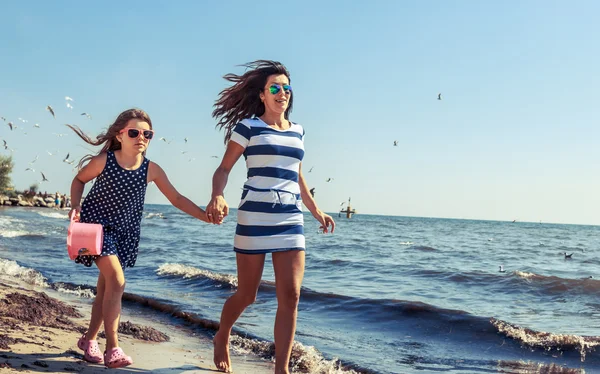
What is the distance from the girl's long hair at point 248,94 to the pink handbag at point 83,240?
3.68ft

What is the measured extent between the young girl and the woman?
34 centimetres

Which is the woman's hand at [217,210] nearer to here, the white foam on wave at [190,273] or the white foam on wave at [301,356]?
the white foam on wave at [301,356]

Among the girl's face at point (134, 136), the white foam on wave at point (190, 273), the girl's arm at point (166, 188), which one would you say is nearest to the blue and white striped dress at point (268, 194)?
the girl's arm at point (166, 188)

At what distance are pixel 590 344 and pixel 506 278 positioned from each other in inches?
271

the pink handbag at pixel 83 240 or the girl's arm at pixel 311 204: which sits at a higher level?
the girl's arm at pixel 311 204

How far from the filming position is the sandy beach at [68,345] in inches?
147

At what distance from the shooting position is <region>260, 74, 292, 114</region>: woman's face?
A: 154 inches

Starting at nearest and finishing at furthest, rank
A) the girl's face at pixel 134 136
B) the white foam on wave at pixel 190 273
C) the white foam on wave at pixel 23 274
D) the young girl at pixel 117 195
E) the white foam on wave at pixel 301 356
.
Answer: the young girl at pixel 117 195 → the girl's face at pixel 134 136 → the white foam on wave at pixel 301 356 → the white foam on wave at pixel 23 274 → the white foam on wave at pixel 190 273

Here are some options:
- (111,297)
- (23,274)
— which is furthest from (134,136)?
(23,274)

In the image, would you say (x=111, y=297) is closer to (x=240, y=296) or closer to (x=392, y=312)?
(x=240, y=296)

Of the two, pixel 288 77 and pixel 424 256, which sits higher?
Result: pixel 288 77

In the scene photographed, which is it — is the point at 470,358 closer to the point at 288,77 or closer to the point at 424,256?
the point at 288,77

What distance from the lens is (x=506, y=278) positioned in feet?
43.6

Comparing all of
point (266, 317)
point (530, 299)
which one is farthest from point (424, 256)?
point (266, 317)
